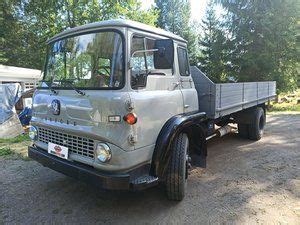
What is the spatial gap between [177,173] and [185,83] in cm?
143

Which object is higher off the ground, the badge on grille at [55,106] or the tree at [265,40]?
the tree at [265,40]

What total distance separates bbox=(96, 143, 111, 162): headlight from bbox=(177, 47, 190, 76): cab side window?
1.80 m

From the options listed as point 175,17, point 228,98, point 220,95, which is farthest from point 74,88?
point 175,17

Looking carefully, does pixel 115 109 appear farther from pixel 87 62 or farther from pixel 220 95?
pixel 220 95

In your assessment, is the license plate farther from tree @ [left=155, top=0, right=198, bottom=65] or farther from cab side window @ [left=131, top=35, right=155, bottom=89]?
tree @ [left=155, top=0, right=198, bottom=65]

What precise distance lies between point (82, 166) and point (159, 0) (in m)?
39.3

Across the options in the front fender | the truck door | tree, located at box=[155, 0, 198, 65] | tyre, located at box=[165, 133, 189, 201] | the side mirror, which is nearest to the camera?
the side mirror

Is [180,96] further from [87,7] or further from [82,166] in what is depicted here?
[87,7]

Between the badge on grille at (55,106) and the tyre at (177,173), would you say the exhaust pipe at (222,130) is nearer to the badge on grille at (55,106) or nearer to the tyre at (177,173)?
the tyre at (177,173)

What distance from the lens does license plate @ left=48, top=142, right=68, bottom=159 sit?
371 centimetres

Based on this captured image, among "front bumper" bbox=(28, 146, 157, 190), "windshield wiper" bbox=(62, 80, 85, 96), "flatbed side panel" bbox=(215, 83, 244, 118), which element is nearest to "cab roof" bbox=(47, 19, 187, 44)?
"windshield wiper" bbox=(62, 80, 85, 96)

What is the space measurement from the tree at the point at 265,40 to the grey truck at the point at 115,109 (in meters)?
15.5

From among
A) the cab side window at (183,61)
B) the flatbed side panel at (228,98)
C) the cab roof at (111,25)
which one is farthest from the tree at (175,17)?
the cab roof at (111,25)

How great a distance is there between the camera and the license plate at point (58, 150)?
3.71 metres
